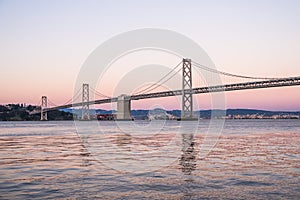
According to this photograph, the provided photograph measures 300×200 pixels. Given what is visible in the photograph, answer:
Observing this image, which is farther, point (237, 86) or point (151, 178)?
point (237, 86)

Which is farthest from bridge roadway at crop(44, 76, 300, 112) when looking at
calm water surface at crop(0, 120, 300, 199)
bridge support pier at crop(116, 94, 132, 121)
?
calm water surface at crop(0, 120, 300, 199)

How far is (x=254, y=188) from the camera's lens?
8.86 m

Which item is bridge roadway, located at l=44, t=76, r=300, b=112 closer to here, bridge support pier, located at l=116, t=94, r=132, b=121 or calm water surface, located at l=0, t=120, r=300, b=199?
bridge support pier, located at l=116, t=94, r=132, b=121

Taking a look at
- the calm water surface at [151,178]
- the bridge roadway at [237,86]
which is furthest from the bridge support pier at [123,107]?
the calm water surface at [151,178]

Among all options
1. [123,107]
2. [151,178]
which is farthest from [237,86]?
[151,178]

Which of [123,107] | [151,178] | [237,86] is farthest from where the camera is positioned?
[123,107]

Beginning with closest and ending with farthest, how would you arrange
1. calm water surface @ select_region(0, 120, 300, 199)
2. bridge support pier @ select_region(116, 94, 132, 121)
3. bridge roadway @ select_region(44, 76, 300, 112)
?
calm water surface @ select_region(0, 120, 300, 199) → bridge roadway @ select_region(44, 76, 300, 112) → bridge support pier @ select_region(116, 94, 132, 121)

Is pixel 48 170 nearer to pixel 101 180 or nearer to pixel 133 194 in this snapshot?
pixel 101 180

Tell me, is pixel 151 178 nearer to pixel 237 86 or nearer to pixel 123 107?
pixel 237 86

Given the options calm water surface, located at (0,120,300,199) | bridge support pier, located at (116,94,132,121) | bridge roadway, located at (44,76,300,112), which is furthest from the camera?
bridge support pier, located at (116,94,132,121)

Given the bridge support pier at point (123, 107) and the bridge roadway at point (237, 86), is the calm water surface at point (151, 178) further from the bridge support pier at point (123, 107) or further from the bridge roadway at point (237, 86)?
the bridge support pier at point (123, 107)

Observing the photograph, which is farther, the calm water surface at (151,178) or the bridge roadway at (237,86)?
the bridge roadway at (237,86)

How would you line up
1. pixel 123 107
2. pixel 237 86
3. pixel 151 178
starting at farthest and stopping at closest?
1. pixel 123 107
2. pixel 237 86
3. pixel 151 178

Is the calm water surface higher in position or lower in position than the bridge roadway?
lower
